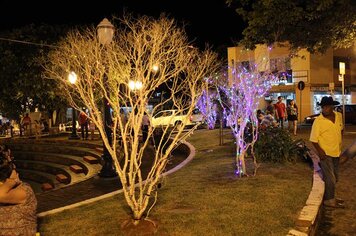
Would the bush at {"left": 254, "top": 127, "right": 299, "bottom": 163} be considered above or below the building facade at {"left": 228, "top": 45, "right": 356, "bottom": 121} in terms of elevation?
below

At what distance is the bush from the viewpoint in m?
10.3

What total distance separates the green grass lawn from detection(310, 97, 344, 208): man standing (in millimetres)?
467

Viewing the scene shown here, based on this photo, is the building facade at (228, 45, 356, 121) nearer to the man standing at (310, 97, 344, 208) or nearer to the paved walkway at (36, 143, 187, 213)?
the paved walkway at (36, 143, 187, 213)

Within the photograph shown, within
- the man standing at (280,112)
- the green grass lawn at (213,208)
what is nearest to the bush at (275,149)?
the green grass lawn at (213,208)

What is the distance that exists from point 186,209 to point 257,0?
9.95 m

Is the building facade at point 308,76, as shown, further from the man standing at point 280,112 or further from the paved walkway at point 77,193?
the paved walkway at point 77,193

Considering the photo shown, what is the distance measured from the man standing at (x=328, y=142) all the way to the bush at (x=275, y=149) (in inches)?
117

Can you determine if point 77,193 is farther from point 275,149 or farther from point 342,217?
point 342,217

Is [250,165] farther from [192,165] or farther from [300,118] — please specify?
[300,118]

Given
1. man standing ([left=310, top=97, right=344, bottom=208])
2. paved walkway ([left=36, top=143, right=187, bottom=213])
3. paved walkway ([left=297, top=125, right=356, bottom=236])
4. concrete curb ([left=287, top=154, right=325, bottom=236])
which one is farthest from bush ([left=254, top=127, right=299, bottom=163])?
paved walkway ([left=36, top=143, right=187, bottom=213])

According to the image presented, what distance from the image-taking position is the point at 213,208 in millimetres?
6508

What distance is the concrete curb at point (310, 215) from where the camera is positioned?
17.9 feet

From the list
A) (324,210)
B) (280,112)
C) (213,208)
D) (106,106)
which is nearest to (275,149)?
(324,210)

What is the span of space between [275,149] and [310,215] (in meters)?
4.56
